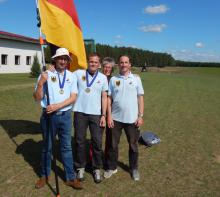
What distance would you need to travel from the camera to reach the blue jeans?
15.4 ft

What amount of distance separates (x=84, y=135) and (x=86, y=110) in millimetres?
412

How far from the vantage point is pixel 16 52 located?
41938 mm

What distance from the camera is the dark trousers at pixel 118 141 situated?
520 centimetres

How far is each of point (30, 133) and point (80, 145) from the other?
3.50m

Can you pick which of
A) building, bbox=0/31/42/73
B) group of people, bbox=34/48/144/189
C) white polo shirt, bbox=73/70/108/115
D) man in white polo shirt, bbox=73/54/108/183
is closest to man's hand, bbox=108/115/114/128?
group of people, bbox=34/48/144/189

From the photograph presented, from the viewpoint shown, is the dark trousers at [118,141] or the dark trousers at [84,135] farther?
the dark trousers at [118,141]

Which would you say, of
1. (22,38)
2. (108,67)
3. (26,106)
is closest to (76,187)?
(108,67)

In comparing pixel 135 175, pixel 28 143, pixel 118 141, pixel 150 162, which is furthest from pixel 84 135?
pixel 28 143

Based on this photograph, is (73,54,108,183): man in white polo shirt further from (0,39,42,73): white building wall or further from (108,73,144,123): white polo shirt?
(0,39,42,73): white building wall

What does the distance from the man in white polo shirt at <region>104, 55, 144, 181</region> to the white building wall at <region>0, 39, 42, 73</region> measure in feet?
120

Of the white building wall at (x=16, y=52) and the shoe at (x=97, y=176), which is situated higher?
the white building wall at (x=16, y=52)

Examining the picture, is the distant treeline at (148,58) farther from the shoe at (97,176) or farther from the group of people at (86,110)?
the shoe at (97,176)

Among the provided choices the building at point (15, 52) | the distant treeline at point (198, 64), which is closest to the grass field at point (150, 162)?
the building at point (15, 52)

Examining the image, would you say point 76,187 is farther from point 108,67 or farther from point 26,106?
point 26,106
